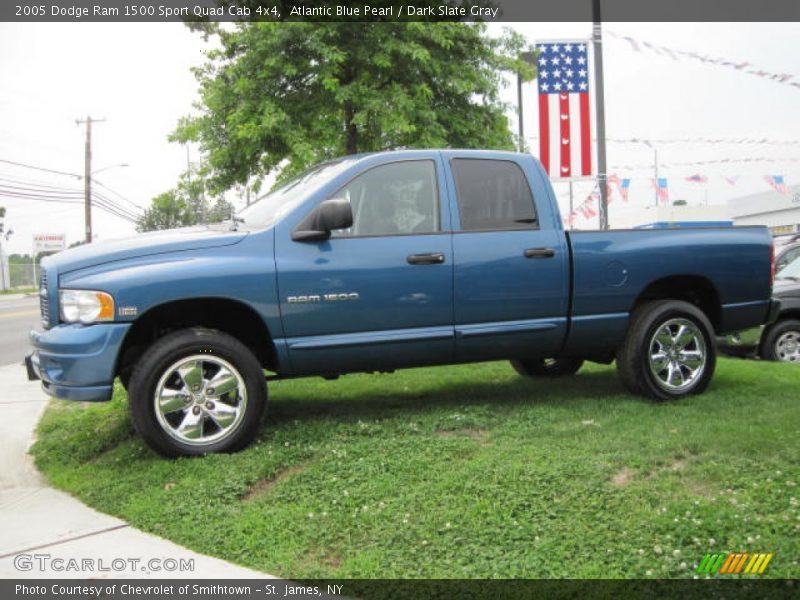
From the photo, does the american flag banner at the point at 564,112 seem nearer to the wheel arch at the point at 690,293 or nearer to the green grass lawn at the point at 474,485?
the wheel arch at the point at 690,293

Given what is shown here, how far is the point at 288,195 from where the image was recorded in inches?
208

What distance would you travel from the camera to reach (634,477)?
12.8 ft

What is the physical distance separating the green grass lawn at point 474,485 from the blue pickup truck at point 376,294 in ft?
1.29

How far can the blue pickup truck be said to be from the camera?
14.6ft

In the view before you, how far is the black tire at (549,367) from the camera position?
6.74m

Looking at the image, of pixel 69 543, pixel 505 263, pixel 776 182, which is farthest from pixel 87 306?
pixel 776 182

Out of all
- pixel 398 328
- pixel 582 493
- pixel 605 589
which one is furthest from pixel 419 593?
pixel 398 328

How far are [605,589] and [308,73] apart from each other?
8799mm

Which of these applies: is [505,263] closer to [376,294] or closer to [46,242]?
[376,294]

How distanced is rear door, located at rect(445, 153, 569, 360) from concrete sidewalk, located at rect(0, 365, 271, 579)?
93.6 inches

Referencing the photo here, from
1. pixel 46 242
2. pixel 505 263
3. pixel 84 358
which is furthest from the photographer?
pixel 46 242

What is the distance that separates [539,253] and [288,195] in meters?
1.80

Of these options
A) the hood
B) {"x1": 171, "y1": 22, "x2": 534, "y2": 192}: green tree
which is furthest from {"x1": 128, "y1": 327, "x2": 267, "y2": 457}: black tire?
{"x1": 171, "y1": 22, "x2": 534, "y2": 192}: green tree

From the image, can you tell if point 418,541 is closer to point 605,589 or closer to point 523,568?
point 523,568
